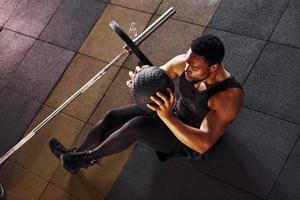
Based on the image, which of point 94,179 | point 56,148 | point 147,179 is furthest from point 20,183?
point 147,179

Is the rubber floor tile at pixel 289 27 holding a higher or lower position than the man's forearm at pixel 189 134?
lower

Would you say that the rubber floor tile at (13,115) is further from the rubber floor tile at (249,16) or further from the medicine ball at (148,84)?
the medicine ball at (148,84)

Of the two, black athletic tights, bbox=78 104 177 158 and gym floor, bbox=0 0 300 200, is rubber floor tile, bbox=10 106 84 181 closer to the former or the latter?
gym floor, bbox=0 0 300 200

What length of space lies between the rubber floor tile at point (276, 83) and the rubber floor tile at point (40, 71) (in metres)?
2.31

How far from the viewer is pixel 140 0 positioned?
524 cm

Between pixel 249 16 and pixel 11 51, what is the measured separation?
3.11 m

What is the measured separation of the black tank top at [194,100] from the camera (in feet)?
10.2

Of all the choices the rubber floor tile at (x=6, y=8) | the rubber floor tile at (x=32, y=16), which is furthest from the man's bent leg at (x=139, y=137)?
the rubber floor tile at (x=6, y=8)

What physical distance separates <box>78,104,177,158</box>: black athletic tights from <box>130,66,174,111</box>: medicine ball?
25.9 inches

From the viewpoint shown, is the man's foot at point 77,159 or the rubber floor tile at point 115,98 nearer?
the man's foot at point 77,159

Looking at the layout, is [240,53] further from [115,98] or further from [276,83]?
[115,98]

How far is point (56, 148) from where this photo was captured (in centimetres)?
418

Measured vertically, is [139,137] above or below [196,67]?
below

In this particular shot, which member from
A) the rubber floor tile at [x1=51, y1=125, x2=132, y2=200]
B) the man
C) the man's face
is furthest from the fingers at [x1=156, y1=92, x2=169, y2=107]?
the rubber floor tile at [x1=51, y1=125, x2=132, y2=200]
